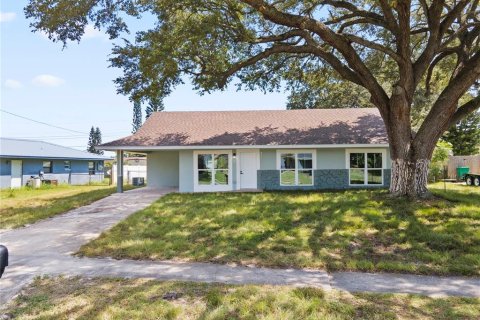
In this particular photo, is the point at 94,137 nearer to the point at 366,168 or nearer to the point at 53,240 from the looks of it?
the point at 366,168

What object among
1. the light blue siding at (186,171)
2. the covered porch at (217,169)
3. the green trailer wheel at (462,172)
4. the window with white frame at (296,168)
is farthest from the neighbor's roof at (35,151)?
the green trailer wheel at (462,172)

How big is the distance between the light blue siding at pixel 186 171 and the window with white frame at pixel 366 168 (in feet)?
27.5

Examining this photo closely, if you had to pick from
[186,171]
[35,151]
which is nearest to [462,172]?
[186,171]

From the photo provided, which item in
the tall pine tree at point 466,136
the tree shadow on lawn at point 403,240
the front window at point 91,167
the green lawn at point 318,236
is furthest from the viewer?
the tall pine tree at point 466,136

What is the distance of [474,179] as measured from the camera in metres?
20.6

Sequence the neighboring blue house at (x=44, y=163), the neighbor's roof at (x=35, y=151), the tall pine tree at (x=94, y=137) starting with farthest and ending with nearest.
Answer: the tall pine tree at (x=94, y=137) → the neighbor's roof at (x=35, y=151) → the neighboring blue house at (x=44, y=163)

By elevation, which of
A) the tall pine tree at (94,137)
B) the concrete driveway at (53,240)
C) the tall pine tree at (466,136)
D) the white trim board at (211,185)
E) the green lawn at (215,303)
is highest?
the tall pine tree at (94,137)

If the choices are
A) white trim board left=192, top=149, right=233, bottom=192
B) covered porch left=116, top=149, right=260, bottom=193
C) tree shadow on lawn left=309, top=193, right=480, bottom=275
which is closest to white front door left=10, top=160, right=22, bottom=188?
covered porch left=116, top=149, right=260, bottom=193

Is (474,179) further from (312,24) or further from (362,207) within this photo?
(312,24)

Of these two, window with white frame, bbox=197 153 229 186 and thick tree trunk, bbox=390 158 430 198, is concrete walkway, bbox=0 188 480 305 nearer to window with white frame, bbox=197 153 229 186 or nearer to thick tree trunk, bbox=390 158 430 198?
thick tree trunk, bbox=390 158 430 198

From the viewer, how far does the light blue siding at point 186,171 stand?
712 inches

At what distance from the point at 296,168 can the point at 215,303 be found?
46.5ft

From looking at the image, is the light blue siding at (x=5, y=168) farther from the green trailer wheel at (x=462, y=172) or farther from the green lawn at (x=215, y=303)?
the green trailer wheel at (x=462, y=172)

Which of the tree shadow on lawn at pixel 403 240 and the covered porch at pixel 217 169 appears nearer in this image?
the tree shadow on lawn at pixel 403 240
